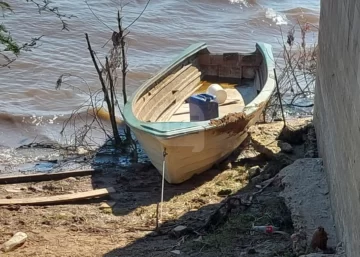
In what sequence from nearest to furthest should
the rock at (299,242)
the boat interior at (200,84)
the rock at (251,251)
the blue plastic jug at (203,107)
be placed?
the rock at (299,242) → the rock at (251,251) → the blue plastic jug at (203,107) → the boat interior at (200,84)

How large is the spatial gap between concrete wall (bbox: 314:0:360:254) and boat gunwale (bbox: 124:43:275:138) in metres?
1.49

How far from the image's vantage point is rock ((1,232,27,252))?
282 inches

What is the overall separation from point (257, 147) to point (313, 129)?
0.87 meters

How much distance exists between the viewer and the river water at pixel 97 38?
13688 millimetres

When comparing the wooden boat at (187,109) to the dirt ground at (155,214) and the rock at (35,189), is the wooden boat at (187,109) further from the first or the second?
the rock at (35,189)

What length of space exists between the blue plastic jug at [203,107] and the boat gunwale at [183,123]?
413 millimetres

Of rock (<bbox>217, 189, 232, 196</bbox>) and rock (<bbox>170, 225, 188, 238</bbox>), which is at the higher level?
rock (<bbox>170, 225, 188, 238</bbox>)

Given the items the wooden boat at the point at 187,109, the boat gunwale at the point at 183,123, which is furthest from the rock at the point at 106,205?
the boat gunwale at the point at 183,123

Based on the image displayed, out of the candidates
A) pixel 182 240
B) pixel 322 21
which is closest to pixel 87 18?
pixel 322 21

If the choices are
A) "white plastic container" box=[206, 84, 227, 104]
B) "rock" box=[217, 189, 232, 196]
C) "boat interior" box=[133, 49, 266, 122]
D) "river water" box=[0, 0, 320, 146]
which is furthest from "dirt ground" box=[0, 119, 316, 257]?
"river water" box=[0, 0, 320, 146]

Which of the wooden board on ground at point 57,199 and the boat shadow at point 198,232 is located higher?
the boat shadow at point 198,232

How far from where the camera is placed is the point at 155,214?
810 cm

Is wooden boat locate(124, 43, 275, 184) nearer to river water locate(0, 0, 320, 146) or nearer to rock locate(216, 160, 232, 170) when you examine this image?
rock locate(216, 160, 232, 170)

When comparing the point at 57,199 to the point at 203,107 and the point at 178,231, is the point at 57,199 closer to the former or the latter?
the point at 178,231
